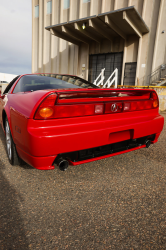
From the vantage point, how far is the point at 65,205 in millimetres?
1632

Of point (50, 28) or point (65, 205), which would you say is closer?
point (65, 205)

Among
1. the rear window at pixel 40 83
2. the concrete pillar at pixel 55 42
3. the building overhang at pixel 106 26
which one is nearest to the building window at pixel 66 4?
the concrete pillar at pixel 55 42

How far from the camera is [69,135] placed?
5.49 ft

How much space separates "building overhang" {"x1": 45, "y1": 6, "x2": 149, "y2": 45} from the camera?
10477 mm

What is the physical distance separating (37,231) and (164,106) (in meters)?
8.07

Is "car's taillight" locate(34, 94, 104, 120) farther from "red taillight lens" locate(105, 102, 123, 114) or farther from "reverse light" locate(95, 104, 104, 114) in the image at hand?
"red taillight lens" locate(105, 102, 123, 114)

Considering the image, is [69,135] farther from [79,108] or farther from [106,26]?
[106,26]

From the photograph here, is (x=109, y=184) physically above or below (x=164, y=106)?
below

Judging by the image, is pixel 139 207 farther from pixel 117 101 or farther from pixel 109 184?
pixel 117 101

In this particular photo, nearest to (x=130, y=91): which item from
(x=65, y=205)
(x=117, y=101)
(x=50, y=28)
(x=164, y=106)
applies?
(x=117, y=101)

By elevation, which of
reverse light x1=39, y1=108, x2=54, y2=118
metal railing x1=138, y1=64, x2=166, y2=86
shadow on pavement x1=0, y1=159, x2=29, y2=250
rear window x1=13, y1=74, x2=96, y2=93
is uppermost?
metal railing x1=138, y1=64, x2=166, y2=86

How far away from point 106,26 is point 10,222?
43.8 ft

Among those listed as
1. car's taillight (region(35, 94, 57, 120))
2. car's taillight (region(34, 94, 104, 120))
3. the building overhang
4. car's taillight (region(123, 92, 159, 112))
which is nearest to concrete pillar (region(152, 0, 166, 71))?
the building overhang

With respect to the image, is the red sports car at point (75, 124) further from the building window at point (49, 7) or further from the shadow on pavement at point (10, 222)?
the building window at point (49, 7)
